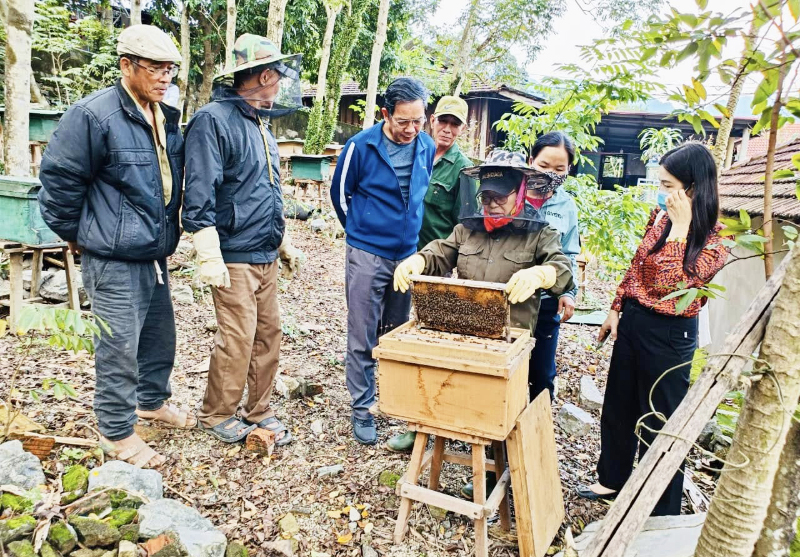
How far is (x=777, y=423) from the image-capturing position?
52.4 inches

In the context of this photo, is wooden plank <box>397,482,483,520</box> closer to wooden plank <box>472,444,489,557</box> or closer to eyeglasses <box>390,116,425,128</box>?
wooden plank <box>472,444,489,557</box>

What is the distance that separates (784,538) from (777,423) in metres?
0.41

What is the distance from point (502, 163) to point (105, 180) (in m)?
1.95

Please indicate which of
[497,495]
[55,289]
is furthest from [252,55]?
[55,289]

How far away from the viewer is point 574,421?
382 cm

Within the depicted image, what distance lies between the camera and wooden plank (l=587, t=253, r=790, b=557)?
119 cm

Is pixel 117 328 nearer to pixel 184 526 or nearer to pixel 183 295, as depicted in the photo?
pixel 184 526

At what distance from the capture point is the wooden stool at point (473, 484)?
2.29 m

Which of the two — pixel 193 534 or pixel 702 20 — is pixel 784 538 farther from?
pixel 193 534

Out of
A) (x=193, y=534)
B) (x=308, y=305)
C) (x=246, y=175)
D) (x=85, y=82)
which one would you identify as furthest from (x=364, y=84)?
(x=193, y=534)

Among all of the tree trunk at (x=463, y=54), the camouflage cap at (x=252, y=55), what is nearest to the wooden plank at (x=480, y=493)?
the camouflage cap at (x=252, y=55)

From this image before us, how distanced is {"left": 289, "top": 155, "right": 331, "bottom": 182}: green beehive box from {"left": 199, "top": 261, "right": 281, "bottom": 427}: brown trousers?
26.0 ft

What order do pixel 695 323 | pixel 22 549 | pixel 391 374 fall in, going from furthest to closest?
1. pixel 695 323
2. pixel 391 374
3. pixel 22 549

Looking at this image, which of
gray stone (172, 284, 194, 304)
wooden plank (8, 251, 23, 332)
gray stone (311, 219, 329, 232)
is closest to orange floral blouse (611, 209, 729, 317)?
gray stone (172, 284, 194, 304)
